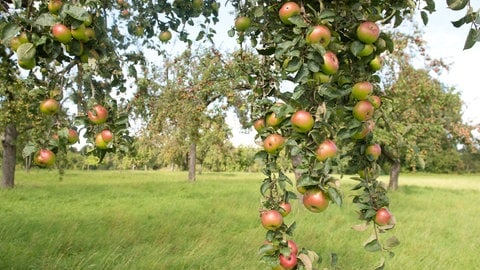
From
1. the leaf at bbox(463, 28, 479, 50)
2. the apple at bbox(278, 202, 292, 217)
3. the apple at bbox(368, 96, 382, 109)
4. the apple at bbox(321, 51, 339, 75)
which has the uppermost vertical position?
the leaf at bbox(463, 28, 479, 50)

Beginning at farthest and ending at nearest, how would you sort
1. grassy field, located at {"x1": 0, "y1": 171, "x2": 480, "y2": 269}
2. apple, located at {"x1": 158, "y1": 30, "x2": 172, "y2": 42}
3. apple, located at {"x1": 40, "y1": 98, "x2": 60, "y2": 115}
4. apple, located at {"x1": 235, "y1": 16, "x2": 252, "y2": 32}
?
1. grassy field, located at {"x1": 0, "y1": 171, "x2": 480, "y2": 269}
2. apple, located at {"x1": 158, "y1": 30, "x2": 172, "y2": 42}
3. apple, located at {"x1": 235, "y1": 16, "x2": 252, "y2": 32}
4. apple, located at {"x1": 40, "y1": 98, "x2": 60, "y2": 115}

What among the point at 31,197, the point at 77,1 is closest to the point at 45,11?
the point at 77,1

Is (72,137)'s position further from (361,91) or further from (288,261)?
A: (361,91)

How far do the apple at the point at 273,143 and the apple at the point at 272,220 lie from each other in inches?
7.8

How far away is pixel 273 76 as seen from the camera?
1.56m

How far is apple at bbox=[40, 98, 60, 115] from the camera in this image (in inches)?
57.3

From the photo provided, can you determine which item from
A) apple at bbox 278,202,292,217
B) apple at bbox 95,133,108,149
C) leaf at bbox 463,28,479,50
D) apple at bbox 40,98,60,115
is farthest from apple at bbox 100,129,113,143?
leaf at bbox 463,28,479,50

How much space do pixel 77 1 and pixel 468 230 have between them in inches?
377

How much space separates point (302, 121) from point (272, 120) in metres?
0.21

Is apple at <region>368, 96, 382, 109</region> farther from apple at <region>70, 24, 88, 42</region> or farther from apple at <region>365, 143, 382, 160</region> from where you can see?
apple at <region>70, 24, 88, 42</region>

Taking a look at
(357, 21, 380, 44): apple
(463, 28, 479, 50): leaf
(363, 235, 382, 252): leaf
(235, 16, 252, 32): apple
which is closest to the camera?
(463, 28, 479, 50): leaf

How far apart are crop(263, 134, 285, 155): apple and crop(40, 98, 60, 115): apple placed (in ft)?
2.50

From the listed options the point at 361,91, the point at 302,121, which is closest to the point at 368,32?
the point at 361,91

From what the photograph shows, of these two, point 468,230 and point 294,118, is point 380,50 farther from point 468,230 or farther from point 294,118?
point 468,230
